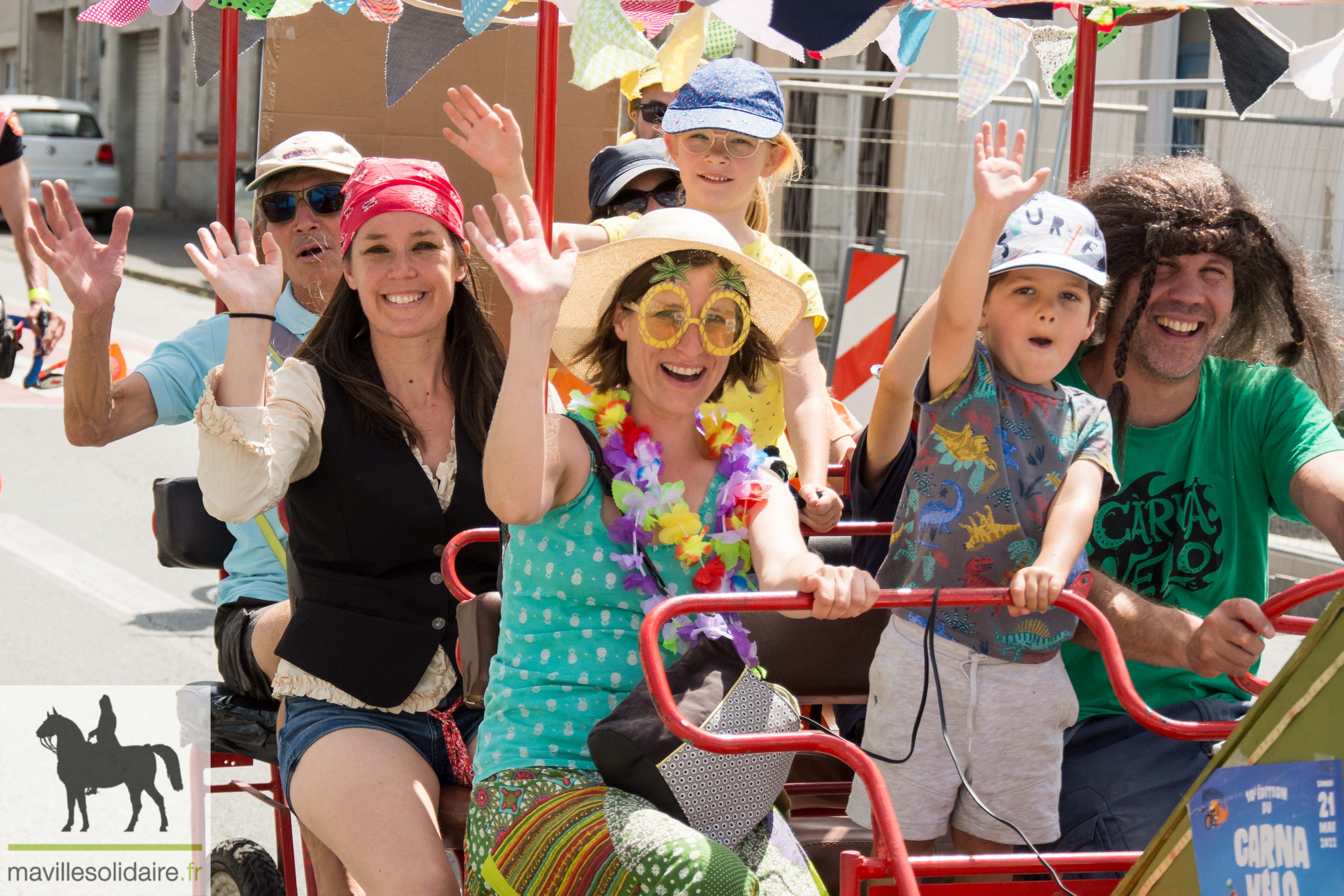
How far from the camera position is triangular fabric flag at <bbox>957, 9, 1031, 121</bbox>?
9.56 ft

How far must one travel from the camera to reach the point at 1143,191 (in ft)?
9.52

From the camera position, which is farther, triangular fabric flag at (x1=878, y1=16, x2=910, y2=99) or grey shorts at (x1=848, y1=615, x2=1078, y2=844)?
triangular fabric flag at (x1=878, y1=16, x2=910, y2=99)

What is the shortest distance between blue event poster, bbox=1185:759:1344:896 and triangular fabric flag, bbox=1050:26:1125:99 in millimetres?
2750

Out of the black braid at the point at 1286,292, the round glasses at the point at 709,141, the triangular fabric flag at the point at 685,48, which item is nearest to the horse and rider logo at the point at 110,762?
the round glasses at the point at 709,141

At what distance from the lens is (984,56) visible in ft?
9.77

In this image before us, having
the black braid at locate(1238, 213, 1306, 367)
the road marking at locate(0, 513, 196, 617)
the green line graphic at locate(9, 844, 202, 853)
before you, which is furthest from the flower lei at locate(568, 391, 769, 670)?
the road marking at locate(0, 513, 196, 617)

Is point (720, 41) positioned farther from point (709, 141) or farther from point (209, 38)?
point (209, 38)

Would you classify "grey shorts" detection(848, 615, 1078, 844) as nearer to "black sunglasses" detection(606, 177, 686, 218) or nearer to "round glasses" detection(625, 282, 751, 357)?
"round glasses" detection(625, 282, 751, 357)

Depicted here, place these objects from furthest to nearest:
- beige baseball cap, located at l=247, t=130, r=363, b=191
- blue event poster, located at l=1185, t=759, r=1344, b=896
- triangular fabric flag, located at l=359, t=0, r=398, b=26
A: beige baseball cap, located at l=247, t=130, r=363, b=191, triangular fabric flag, located at l=359, t=0, r=398, b=26, blue event poster, located at l=1185, t=759, r=1344, b=896

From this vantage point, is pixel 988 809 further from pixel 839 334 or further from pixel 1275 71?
pixel 839 334

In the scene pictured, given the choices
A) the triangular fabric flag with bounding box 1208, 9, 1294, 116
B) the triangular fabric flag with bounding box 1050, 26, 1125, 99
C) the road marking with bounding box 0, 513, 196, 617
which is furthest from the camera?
the road marking with bounding box 0, 513, 196, 617

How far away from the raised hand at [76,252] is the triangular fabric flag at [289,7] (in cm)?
79

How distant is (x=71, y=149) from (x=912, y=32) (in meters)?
20.6

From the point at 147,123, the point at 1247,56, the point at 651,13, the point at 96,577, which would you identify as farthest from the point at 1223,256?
the point at 147,123
